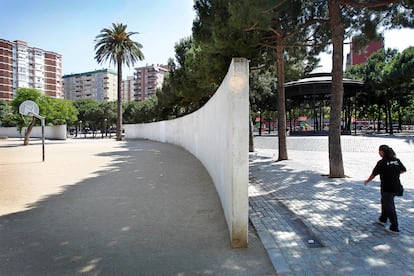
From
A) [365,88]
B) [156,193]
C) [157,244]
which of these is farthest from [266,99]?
[157,244]

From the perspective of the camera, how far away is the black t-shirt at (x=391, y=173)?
441 cm

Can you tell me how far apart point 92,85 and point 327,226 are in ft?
485

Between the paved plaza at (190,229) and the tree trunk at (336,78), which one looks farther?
the tree trunk at (336,78)

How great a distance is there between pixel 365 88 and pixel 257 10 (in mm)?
28062

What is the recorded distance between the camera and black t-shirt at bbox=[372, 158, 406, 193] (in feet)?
14.5

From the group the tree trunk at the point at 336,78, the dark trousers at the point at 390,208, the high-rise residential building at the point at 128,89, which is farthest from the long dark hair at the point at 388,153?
the high-rise residential building at the point at 128,89

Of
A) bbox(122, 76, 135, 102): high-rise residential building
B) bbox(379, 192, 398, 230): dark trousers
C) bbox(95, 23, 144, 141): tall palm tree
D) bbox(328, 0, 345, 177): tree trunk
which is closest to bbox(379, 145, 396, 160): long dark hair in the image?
bbox(379, 192, 398, 230): dark trousers

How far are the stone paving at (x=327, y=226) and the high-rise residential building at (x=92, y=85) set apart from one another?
451 feet

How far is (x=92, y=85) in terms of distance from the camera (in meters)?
139

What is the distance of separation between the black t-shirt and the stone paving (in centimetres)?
64

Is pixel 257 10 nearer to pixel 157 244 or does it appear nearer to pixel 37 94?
pixel 157 244

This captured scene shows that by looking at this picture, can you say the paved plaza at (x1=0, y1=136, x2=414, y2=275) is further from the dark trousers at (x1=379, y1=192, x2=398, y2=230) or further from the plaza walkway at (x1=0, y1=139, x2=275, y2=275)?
the dark trousers at (x1=379, y1=192, x2=398, y2=230)

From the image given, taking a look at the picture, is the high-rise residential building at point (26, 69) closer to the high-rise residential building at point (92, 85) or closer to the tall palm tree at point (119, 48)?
the high-rise residential building at point (92, 85)

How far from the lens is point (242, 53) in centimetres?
1093
